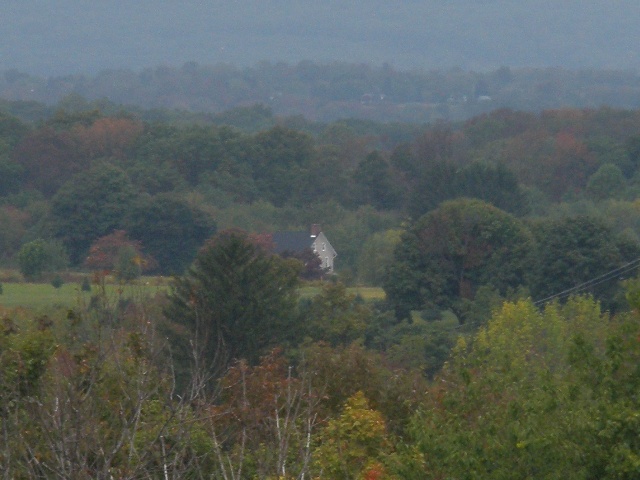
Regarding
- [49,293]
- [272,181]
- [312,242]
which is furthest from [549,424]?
[272,181]

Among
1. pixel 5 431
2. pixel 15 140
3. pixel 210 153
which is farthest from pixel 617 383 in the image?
pixel 15 140

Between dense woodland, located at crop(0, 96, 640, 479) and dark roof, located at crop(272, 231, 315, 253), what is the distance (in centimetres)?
269

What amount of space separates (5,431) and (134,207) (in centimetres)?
6002

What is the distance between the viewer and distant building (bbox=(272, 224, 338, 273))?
67625 millimetres

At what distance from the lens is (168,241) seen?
2552 inches

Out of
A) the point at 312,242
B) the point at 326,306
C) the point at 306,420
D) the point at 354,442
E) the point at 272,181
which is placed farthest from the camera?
the point at 272,181

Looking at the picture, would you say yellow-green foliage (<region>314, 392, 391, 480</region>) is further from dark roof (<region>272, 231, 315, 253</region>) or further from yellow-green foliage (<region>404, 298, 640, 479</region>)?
dark roof (<region>272, 231, 315, 253</region>)

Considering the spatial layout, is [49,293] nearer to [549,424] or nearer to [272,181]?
[272,181]

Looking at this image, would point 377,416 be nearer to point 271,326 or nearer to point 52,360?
point 52,360

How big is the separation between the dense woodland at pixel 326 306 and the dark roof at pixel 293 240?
2.69 meters

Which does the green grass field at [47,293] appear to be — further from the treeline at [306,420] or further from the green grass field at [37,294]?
the treeline at [306,420]

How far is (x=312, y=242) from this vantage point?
225ft

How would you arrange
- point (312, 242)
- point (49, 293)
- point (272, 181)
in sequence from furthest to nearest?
point (272, 181) → point (312, 242) → point (49, 293)

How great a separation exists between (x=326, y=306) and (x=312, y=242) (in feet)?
109
